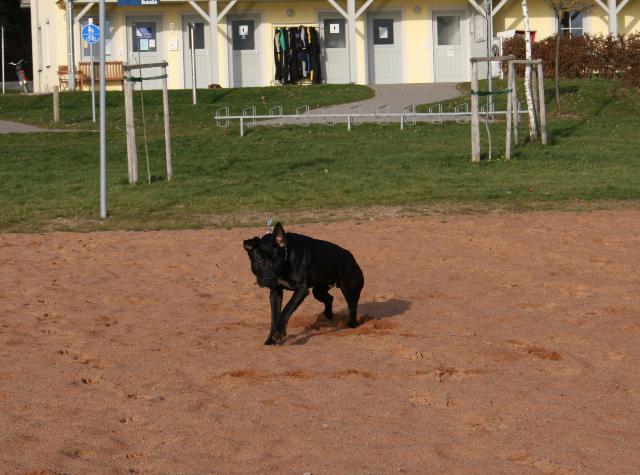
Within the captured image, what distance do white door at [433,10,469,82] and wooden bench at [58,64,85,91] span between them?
12.1 m

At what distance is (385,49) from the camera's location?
42.8 meters

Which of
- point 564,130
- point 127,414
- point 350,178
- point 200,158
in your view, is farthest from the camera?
point 564,130

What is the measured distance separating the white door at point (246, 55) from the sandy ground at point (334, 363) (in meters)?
27.6

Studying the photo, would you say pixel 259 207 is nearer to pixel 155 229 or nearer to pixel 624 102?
pixel 155 229

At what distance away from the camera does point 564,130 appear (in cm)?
2802

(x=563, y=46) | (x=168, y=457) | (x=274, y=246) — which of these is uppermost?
(x=563, y=46)

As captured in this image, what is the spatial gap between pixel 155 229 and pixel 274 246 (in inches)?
314

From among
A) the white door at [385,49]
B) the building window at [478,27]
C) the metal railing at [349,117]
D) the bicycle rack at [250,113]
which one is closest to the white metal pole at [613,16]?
the building window at [478,27]

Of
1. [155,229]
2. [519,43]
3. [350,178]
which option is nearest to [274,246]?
[155,229]

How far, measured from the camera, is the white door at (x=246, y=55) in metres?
42.4

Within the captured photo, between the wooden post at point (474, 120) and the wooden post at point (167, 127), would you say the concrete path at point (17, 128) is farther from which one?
the wooden post at point (474, 120)

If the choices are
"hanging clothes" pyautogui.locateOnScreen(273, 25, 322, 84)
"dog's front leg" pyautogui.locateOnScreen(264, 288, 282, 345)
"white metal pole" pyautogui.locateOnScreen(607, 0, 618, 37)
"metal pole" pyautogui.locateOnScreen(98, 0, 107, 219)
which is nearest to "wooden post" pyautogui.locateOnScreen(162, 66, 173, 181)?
"metal pole" pyautogui.locateOnScreen(98, 0, 107, 219)

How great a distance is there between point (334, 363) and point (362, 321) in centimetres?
174

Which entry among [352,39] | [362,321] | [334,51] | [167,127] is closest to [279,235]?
[362,321]
